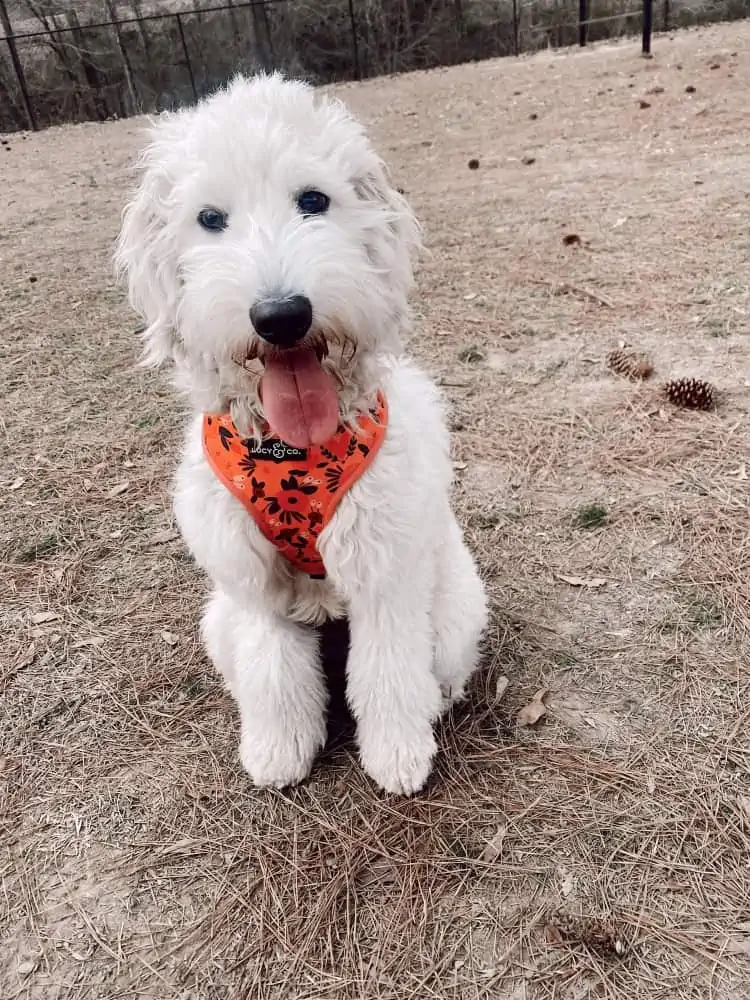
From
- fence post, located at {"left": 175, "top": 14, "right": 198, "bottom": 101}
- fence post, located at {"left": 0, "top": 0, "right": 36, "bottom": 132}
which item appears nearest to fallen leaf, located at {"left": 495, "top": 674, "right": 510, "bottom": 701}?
fence post, located at {"left": 175, "top": 14, "right": 198, "bottom": 101}

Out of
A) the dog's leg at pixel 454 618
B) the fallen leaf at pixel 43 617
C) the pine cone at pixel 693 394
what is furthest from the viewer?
the pine cone at pixel 693 394

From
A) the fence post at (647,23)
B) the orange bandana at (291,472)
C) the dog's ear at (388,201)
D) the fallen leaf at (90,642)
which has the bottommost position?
the fallen leaf at (90,642)

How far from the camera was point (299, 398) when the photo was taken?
1.75m

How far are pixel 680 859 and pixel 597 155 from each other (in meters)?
7.45

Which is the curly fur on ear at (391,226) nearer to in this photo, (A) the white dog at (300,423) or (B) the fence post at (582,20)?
(A) the white dog at (300,423)

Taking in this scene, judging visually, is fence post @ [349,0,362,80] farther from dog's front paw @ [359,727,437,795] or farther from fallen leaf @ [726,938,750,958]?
fallen leaf @ [726,938,750,958]

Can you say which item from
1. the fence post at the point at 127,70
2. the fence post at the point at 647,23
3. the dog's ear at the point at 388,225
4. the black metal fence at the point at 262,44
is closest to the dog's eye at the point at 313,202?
the dog's ear at the point at 388,225

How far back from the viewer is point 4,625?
296 centimetres

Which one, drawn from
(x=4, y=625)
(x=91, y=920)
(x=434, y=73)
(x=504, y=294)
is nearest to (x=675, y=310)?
(x=504, y=294)

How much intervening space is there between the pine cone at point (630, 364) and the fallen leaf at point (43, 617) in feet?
9.90

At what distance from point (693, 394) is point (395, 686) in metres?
2.31

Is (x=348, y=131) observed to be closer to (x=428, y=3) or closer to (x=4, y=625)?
(x=4, y=625)

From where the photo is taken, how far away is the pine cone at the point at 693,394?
361 centimetres

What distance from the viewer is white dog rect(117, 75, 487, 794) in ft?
5.39
